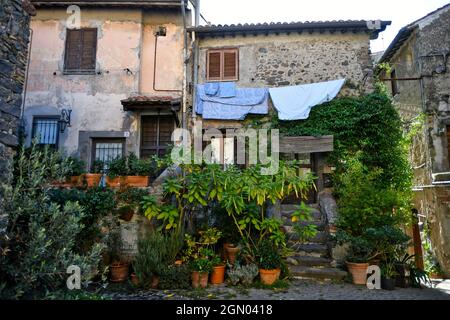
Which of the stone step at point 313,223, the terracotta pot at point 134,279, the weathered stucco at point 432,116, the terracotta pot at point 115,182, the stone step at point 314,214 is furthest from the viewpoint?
the weathered stucco at point 432,116

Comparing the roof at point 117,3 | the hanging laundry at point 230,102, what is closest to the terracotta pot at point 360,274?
the hanging laundry at point 230,102

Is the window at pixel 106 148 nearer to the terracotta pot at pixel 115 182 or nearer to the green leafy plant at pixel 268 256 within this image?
the terracotta pot at pixel 115 182

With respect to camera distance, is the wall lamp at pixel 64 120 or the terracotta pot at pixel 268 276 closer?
the terracotta pot at pixel 268 276

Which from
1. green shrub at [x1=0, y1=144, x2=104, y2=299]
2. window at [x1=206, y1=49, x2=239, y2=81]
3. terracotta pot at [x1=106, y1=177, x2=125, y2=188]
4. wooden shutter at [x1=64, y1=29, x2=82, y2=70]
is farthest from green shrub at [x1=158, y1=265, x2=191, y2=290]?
wooden shutter at [x1=64, y1=29, x2=82, y2=70]

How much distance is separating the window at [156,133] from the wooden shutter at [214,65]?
7.08ft

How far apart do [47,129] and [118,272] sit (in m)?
6.71

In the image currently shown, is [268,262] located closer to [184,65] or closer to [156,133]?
[156,133]

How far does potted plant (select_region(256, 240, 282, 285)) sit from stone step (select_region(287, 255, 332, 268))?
0.77 meters

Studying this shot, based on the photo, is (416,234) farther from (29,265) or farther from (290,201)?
(29,265)

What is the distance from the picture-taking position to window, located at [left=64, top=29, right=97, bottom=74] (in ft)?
33.2

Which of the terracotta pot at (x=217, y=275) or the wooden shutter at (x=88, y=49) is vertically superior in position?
the wooden shutter at (x=88, y=49)

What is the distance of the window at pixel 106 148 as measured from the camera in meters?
9.95

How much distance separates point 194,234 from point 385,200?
4.11m

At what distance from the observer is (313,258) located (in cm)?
625
